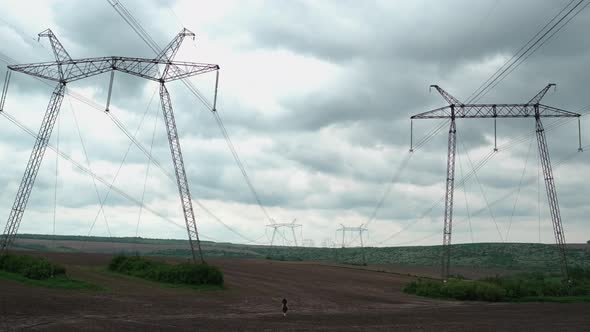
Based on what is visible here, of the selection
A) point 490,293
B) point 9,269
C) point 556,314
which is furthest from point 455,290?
point 9,269

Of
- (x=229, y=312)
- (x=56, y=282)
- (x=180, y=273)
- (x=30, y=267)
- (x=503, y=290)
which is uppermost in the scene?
(x=503, y=290)

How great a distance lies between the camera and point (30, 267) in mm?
51219

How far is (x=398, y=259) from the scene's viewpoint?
196625 mm

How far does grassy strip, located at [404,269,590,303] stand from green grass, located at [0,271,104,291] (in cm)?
3626

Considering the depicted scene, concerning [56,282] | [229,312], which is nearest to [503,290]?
[229,312]

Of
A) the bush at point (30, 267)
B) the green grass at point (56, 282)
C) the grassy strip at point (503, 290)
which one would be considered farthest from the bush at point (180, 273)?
the grassy strip at point (503, 290)

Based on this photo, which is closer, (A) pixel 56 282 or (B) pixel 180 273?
(A) pixel 56 282

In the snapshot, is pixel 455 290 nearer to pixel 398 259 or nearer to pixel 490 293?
pixel 490 293

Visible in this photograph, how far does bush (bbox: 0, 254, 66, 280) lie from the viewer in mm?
50188

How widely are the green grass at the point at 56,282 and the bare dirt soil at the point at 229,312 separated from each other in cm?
148

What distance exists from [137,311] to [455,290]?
128 feet

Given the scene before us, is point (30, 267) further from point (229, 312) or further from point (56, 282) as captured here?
point (229, 312)

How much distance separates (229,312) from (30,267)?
20.3 meters

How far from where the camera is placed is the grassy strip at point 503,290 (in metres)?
64.8
